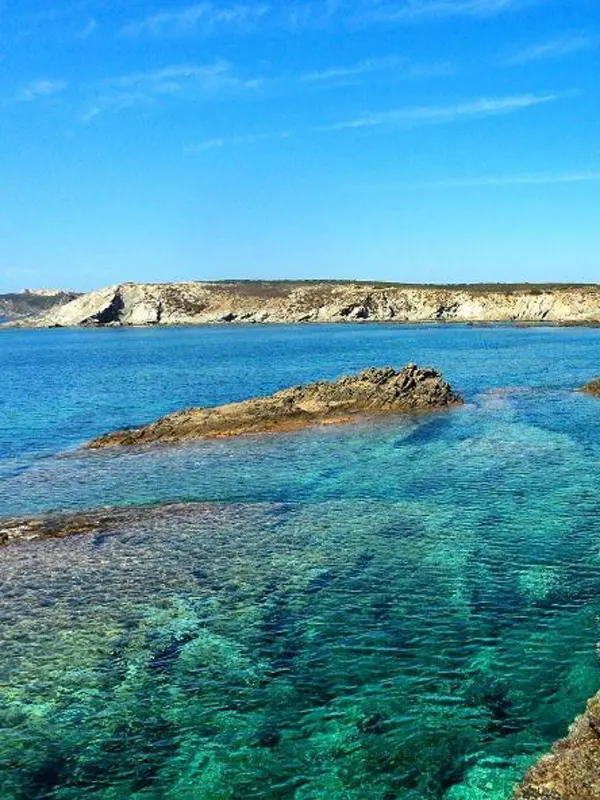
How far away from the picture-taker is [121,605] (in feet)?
54.2

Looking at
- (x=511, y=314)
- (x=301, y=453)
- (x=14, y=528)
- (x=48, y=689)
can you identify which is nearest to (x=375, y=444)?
(x=301, y=453)

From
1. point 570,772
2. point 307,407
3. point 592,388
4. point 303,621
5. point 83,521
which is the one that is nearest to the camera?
point 570,772

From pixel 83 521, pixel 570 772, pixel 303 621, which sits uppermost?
pixel 570 772

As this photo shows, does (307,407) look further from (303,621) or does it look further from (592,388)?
(303,621)

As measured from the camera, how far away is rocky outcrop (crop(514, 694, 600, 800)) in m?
8.62

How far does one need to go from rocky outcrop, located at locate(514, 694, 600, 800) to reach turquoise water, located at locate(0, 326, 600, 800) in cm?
115

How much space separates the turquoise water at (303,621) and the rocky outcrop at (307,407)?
13.4 feet

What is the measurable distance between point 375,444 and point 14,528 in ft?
56.1

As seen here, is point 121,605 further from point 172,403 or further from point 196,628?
point 172,403

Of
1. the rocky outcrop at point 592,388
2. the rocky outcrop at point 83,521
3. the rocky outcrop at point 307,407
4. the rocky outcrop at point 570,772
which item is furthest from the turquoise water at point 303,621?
the rocky outcrop at point 592,388

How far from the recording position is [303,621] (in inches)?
614

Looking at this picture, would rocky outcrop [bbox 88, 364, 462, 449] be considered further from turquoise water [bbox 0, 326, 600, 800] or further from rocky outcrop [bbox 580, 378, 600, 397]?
rocky outcrop [bbox 580, 378, 600, 397]

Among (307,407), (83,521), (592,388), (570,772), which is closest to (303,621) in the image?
(570,772)

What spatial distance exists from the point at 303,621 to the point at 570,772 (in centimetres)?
733
